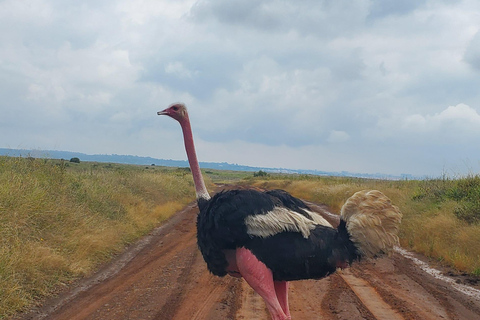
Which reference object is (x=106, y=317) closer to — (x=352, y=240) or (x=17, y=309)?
(x=17, y=309)

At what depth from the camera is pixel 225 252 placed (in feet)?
12.9

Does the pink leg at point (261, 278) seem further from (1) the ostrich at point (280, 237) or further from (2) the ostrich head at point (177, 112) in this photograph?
(2) the ostrich head at point (177, 112)

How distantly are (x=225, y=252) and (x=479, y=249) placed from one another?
5868mm

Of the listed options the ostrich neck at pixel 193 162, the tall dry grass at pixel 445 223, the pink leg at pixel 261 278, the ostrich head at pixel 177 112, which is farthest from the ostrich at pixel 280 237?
the tall dry grass at pixel 445 223

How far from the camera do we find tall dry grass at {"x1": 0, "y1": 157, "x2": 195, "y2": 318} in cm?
574

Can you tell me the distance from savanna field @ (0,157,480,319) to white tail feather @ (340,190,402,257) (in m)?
3.97

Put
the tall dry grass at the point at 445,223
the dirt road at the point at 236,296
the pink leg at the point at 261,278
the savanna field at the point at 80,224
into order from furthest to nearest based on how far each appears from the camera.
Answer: the tall dry grass at the point at 445,223 < the savanna field at the point at 80,224 < the dirt road at the point at 236,296 < the pink leg at the point at 261,278

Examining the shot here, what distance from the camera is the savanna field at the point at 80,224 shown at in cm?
596

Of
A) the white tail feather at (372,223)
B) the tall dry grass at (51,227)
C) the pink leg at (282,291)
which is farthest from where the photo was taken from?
the tall dry grass at (51,227)

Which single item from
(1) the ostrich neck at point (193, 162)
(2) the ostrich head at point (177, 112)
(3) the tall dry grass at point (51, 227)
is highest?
(2) the ostrich head at point (177, 112)

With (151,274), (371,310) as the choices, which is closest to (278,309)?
(371,310)

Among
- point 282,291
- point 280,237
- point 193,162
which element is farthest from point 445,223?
point 280,237

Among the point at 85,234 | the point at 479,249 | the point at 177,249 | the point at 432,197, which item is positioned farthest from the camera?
the point at 432,197

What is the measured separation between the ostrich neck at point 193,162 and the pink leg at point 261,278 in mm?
1039
